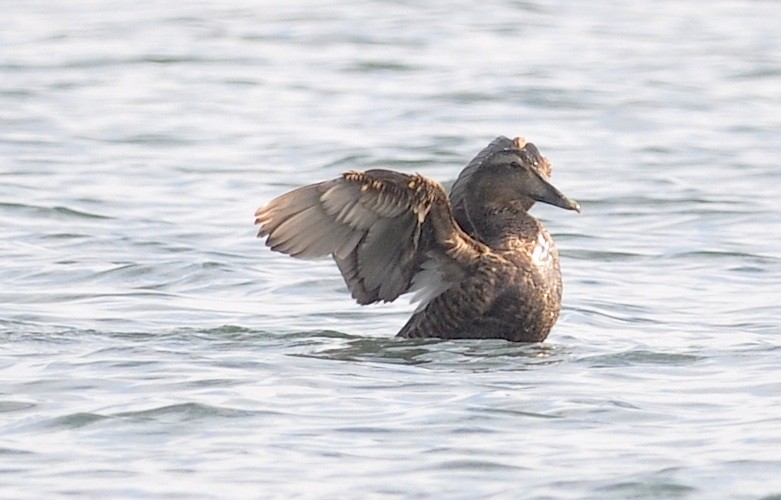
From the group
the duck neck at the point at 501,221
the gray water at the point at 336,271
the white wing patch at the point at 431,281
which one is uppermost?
the duck neck at the point at 501,221

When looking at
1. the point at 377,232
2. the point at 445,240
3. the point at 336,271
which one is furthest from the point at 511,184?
the point at 336,271

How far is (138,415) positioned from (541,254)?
2.12m

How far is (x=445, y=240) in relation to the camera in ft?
25.6

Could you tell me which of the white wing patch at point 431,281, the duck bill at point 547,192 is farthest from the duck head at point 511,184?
the white wing patch at point 431,281

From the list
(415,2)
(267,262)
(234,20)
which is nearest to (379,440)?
(267,262)

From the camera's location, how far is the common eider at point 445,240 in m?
7.55

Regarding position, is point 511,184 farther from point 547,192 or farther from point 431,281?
point 431,281

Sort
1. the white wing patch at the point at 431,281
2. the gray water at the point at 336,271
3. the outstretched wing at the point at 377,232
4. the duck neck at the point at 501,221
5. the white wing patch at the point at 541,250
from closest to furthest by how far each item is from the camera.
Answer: the gray water at the point at 336,271
the outstretched wing at the point at 377,232
the white wing patch at the point at 431,281
the white wing patch at the point at 541,250
the duck neck at the point at 501,221

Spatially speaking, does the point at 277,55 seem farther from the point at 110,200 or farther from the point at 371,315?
the point at 371,315

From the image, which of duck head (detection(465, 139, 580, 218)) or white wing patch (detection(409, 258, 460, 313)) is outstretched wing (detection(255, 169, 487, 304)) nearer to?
white wing patch (detection(409, 258, 460, 313))

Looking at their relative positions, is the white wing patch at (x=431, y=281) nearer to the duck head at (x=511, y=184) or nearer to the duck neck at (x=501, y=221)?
the duck neck at (x=501, y=221)

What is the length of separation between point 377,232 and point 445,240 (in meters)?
0.29

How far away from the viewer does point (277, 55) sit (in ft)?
59.5

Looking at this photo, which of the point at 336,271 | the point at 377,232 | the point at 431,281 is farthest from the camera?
the point at 336,271
